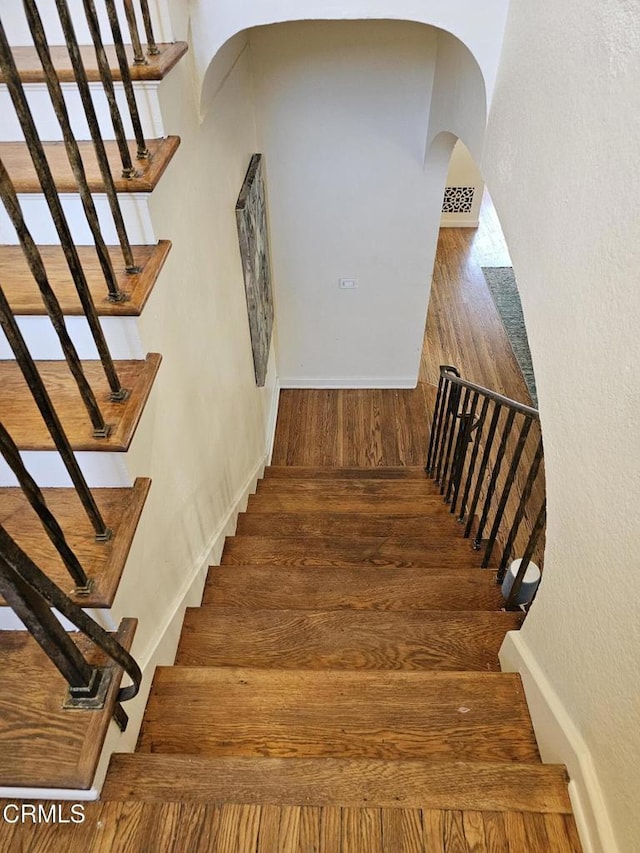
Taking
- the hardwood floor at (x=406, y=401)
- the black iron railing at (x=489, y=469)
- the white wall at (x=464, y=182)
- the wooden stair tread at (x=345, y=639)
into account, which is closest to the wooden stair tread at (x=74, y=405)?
the wooden stair tread at (x=345, y=639)

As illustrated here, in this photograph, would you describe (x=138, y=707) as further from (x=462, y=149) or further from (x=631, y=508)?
(x=462, y=149)

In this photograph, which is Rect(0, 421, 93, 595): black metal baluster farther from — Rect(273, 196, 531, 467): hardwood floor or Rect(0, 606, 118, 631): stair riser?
Rect(273, 196, 531, 467): hardwood floor

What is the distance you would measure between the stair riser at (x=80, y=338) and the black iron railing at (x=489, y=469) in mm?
1274

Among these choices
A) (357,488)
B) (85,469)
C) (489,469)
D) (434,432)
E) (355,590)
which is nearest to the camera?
A: (85,469)

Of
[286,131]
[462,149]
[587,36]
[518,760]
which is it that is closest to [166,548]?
[518,760]

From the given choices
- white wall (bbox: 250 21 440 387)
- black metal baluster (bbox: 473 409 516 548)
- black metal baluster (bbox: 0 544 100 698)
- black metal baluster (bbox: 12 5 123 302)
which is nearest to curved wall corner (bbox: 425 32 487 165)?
white wall (bbox: 250 21 440 387)

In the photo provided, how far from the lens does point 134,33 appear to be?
1.67 meters

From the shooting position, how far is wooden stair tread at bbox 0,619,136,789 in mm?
1212

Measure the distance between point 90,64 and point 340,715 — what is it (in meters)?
2.04

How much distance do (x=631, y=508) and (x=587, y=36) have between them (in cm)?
107

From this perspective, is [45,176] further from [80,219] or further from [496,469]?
[496,469]

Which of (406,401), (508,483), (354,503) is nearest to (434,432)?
(354,503)

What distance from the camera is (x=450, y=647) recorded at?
6.59 ft

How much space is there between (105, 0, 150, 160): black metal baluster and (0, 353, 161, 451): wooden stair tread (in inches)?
24.0
